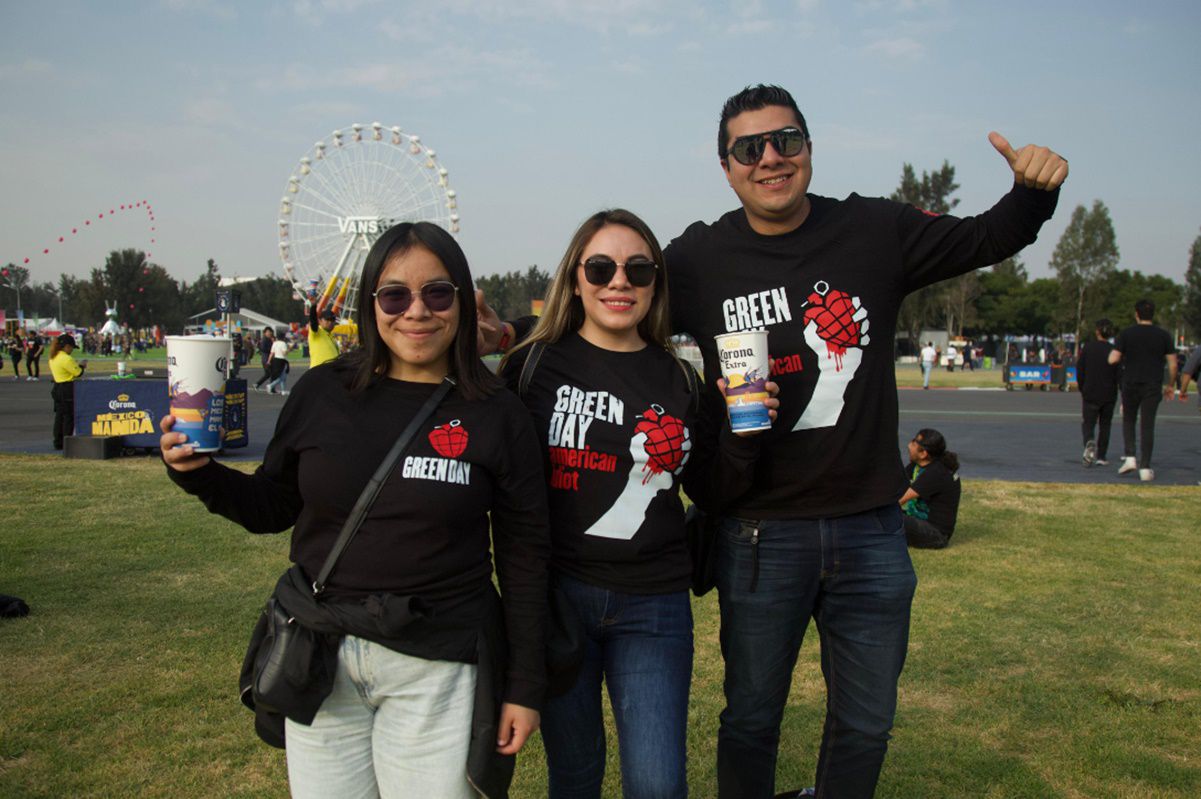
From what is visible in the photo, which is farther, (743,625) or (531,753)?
(531,753)

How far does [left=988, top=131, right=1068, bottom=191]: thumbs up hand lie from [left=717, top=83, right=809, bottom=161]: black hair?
1.89ft

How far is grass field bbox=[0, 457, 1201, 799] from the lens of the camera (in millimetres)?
3512

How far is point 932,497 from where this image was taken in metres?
7.00

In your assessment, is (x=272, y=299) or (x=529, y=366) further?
(x=272, y=299)

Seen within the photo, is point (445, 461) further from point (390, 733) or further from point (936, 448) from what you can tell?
point (936, 448)

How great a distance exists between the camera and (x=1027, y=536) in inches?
297

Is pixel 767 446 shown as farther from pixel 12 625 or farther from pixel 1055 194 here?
pixel 12 625

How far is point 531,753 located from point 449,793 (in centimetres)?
187

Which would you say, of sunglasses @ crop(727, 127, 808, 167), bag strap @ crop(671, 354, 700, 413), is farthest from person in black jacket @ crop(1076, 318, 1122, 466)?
bag strap @ crop(671, 354, 700, 413)

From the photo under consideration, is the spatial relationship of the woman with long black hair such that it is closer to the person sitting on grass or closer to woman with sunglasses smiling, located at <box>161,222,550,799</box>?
the person sitting on grass

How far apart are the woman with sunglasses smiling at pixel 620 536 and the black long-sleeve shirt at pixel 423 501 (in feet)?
0.73

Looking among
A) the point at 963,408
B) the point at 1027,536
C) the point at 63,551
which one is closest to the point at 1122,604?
the point at 1027,536

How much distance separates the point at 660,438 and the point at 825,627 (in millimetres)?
799

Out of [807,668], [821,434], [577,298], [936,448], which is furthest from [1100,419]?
[577,298]
